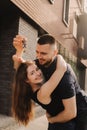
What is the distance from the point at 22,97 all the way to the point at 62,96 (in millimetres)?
400

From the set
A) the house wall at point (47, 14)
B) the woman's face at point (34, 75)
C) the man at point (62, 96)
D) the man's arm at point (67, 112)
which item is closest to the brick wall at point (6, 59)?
the house wall at point (47, 14)

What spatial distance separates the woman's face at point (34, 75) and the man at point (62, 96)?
0.12 meters

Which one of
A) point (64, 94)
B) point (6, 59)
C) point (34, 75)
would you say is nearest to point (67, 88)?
point (64, 94)

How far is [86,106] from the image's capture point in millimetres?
3594

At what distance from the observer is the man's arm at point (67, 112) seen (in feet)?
10.8

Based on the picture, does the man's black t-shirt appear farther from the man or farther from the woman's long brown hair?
the woman's long brown hair

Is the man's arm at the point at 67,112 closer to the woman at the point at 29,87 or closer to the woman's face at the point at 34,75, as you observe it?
the woman at the point at 29,87

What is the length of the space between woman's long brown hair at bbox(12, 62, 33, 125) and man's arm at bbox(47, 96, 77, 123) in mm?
316

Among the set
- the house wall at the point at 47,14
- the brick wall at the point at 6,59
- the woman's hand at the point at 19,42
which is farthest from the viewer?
the house wall at the point at 47,14

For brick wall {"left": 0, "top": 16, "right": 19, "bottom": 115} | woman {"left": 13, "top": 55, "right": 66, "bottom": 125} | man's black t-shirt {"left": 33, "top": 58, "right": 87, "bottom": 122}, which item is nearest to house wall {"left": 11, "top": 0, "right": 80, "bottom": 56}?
brick wall {"left": 0, "top": 16, "right": 19, "bottom": 115}

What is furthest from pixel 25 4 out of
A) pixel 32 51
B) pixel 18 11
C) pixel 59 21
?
pixel 59 21

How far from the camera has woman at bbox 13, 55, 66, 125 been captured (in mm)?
3256

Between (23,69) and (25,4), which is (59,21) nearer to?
(25,4)

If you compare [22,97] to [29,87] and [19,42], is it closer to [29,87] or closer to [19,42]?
[29,87]
